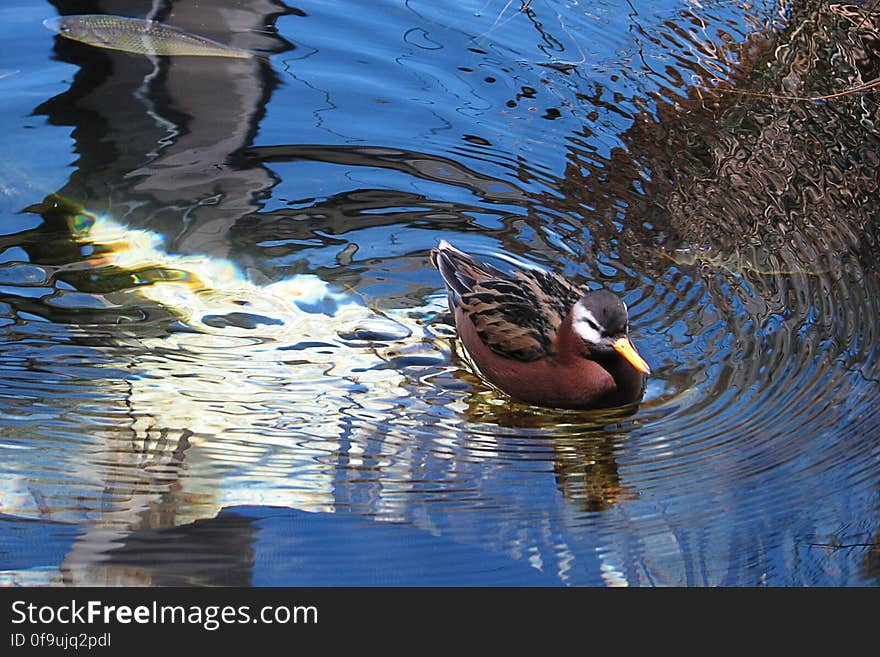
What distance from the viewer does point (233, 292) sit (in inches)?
237

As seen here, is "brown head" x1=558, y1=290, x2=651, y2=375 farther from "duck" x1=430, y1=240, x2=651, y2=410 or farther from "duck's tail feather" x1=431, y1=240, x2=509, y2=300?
"duck's tail feather" x1=431, y1=240, x2=509, y2=300

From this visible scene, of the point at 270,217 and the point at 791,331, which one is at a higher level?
the point at 791,331

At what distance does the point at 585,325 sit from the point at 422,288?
3.99ft

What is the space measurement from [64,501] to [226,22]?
16.1 ft

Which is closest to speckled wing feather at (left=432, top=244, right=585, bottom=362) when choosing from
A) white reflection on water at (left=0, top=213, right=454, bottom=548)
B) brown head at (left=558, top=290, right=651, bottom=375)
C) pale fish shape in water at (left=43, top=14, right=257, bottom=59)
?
brown head at (left=558, top=290, right=651, bottom=375)

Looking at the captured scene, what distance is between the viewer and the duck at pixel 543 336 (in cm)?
523

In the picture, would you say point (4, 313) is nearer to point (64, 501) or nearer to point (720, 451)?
point (64, 501)

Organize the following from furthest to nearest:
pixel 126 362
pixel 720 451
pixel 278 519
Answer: pixel 126 362, pixel 720 451, pixel 278 519

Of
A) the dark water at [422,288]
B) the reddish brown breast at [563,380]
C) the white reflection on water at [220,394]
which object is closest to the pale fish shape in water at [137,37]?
the dark water at [422,288]

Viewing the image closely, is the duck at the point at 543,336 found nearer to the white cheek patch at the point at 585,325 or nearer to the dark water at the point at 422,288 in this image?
the white cheek patch at the point at 585,325

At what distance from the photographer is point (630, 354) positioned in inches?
203

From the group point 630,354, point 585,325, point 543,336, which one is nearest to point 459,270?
point 543,336

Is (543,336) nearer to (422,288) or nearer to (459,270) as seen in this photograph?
(459,270)
